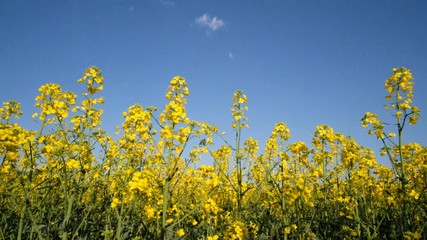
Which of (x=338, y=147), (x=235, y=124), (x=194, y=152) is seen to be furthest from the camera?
(x=338, y=147)

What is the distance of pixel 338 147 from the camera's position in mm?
5754

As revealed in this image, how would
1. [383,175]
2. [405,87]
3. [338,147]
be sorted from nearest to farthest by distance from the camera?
1. [405,87]
2. [338,147]
3. [383,175]

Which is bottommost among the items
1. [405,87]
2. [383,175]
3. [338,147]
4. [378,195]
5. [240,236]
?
[240,236]

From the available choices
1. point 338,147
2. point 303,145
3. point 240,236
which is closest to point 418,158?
point 338,147

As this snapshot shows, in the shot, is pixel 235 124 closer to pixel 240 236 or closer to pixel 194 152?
pixel 194 152

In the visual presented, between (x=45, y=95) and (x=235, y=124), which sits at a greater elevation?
(x=45, y=95)

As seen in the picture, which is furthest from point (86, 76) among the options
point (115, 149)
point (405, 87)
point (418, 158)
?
point (418, 158)

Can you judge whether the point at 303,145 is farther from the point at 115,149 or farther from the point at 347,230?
the point at 115,149

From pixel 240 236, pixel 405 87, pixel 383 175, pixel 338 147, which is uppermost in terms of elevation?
pixel 405 87

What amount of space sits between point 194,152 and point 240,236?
1252mm

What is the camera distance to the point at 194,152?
3.87 m

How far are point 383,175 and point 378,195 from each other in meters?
1.13

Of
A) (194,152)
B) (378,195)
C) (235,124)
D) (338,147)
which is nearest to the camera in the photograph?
(194,152)

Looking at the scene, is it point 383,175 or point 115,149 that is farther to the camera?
point 383,175
